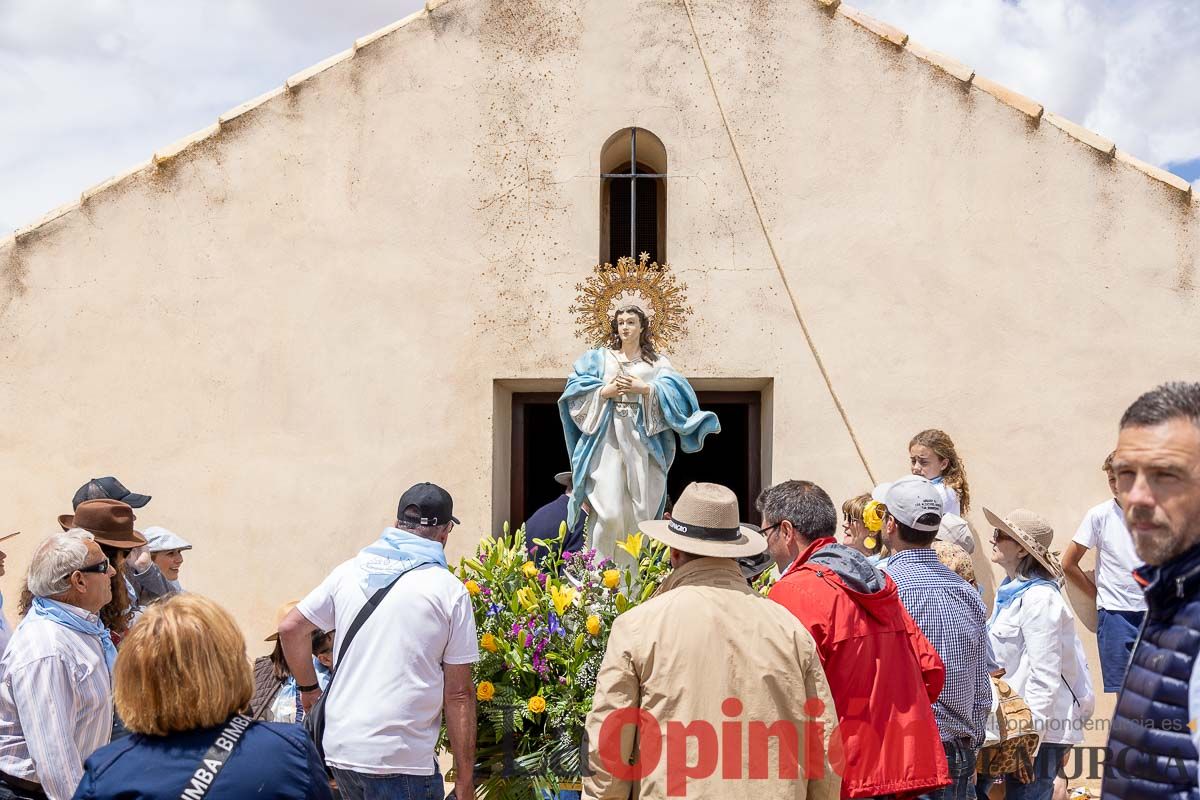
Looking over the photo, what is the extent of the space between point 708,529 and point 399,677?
137 cm

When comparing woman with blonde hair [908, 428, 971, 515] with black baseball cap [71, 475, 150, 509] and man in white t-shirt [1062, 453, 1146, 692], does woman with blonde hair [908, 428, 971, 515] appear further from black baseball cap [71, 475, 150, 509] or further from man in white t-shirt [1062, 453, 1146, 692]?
black baseball cap [71, 475, 150, 509]

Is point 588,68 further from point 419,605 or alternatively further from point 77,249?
point 419,605

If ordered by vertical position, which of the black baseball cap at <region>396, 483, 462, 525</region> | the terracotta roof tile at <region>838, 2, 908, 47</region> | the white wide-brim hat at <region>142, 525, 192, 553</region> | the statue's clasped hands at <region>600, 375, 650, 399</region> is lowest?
the white wide-brim hat at <region>142, 525, 192, 553</region>

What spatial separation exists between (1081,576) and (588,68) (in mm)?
4830

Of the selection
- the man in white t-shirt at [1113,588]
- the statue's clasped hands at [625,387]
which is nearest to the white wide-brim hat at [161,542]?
the statue's clasped hands at [625,387]

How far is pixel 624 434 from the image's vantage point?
7.09 meters

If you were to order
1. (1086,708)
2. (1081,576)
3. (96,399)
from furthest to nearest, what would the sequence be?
(96,399)
(1081,576)
(1086,708)

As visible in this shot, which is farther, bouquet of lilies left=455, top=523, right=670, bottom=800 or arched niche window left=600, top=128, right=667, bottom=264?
arched niche window left=600, top=128, right=667, bottom=264

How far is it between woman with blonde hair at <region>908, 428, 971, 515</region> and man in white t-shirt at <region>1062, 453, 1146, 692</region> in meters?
0.76

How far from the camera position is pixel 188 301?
8273 mm

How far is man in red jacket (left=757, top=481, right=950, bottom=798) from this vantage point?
3719mm

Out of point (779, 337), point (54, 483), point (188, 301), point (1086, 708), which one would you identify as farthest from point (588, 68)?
point (1086, 708)

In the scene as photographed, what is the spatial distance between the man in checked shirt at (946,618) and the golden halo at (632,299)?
155 inches

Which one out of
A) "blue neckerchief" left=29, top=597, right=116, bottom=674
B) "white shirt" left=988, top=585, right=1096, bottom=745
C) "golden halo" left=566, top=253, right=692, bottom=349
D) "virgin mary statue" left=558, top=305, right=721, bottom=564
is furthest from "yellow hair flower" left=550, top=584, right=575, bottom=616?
"golden halo" left=566, top=253, right=692, bottom=349
